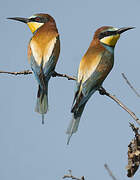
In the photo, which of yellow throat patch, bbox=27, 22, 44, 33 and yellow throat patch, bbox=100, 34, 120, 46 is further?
yellow throat patch, bbox=27, 22, 44, 33

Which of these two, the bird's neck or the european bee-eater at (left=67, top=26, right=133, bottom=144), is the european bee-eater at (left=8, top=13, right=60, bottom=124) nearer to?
the european bee-eater at (left=67, top=26, right=133, bottom=144)

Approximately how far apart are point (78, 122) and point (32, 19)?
129cm

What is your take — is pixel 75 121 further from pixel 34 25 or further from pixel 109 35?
pixel 34 25

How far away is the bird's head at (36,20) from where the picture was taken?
381 centimetres

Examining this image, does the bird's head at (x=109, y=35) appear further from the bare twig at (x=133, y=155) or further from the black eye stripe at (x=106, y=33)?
the bare twig at (x=133, y=155)

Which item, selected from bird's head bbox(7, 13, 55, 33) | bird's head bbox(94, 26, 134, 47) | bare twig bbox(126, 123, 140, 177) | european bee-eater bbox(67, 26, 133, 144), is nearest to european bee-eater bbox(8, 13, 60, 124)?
bird's head bbox(7, 13, 55, 33)

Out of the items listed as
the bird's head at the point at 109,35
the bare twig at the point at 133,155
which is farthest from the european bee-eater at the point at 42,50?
the bare twig at the point at 133,155

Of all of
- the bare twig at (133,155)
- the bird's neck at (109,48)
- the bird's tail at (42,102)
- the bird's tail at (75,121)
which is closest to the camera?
the bare twig at (133,155)

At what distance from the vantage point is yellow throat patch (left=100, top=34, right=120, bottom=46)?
3.51m

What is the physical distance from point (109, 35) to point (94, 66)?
0.44m

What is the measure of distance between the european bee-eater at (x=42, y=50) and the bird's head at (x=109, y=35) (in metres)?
0.36

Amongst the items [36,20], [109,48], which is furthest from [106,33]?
[36,20]

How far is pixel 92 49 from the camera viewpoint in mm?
3436

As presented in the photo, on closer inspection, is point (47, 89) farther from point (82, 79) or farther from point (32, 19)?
point (32, 19)
